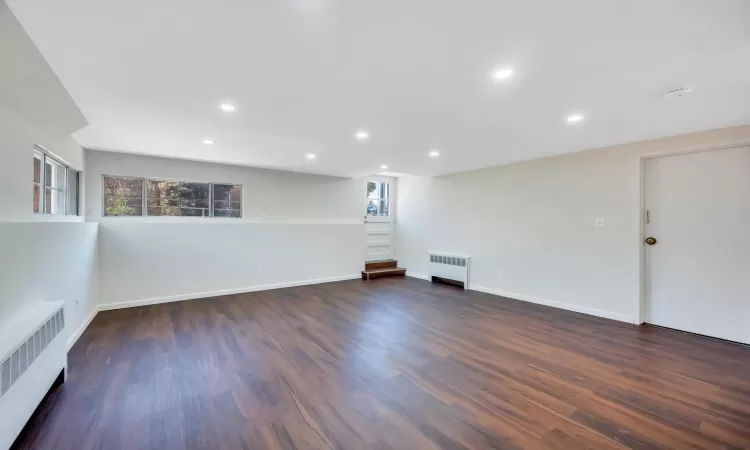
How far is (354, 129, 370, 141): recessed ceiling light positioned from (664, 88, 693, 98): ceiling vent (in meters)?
2.53

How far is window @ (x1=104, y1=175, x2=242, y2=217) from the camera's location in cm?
464

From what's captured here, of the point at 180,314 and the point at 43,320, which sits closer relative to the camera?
the point at 43,320

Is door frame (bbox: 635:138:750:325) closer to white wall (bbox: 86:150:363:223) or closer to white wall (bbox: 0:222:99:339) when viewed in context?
white wall (bbox: 86:150:363:223)

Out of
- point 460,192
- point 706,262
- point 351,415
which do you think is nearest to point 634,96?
point 706,262

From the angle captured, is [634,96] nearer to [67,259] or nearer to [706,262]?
[706,262]

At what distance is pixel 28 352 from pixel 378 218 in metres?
5.99

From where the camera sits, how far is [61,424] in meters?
1.95

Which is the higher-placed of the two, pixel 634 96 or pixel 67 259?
pixel 634 96

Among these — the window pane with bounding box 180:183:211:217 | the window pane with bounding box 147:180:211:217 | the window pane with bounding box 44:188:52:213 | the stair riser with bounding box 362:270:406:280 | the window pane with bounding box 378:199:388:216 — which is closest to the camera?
the window pane with bounding box 44:188:52:213

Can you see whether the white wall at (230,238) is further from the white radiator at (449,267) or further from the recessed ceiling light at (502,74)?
the recessed ceiling light at (502,74)

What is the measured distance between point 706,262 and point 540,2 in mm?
3815

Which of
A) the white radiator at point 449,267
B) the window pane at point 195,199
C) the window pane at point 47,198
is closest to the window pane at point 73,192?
the window pane at point 47,198

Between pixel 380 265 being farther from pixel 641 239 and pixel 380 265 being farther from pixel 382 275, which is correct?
pixel 641 239

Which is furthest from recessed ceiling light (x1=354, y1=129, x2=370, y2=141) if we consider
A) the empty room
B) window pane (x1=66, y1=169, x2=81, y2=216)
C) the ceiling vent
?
window pane (x1=66, y1=169, x2=81, y2=216)
